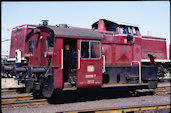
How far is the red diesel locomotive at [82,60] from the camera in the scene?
7.00 m

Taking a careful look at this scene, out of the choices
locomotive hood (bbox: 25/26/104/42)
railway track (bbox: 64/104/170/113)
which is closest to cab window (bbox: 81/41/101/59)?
locomotive hood (bbox: 25/26/104/42)

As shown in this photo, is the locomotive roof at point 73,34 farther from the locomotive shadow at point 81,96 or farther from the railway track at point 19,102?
the railway track at point 19,102

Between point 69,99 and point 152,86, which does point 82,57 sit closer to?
point 69,99

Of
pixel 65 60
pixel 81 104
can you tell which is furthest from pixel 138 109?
pixel 65 60

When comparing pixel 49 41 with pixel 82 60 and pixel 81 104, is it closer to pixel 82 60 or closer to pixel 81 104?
pixel 82 60

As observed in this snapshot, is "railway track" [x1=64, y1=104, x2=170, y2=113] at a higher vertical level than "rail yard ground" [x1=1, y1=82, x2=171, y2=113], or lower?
higher

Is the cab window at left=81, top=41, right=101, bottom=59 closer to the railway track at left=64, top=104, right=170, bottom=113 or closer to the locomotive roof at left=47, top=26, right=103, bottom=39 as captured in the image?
the locomotive roof at left=47, top=26, right=103, bottom=39

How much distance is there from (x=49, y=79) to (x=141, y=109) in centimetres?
356

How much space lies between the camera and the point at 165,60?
13.7 m

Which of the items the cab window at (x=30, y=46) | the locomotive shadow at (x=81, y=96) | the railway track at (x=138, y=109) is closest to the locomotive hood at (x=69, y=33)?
the cab window at (x=30, y=46)

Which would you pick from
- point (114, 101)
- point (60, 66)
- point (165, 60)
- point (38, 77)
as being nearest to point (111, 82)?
point (114, 101)

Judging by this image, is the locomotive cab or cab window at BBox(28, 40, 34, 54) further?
cab window at BBox(28, 40, 34, 54)

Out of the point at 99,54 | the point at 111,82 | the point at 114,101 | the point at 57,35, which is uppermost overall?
the point at 57,35

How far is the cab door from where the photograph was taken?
287 inches
